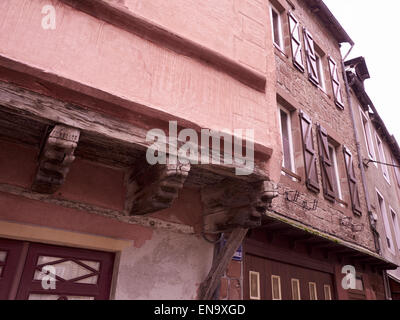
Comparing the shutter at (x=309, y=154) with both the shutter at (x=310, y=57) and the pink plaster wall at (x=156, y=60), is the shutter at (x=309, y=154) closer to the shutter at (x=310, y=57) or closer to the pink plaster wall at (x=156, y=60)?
the shutter at (x=310, y=57)

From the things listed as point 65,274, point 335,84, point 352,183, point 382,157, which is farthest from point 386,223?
point 65,274

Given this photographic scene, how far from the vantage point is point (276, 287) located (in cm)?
495

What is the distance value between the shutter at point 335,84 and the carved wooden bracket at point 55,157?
744 centimetres

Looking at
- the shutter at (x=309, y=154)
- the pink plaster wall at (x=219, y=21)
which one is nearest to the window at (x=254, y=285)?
the shutter at (x=309, y=154)

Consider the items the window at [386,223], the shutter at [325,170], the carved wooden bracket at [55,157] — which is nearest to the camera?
→ the carved wooden bracket at [55,157]

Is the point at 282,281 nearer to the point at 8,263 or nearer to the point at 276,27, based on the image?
the point at 8,263

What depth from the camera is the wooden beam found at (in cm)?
367

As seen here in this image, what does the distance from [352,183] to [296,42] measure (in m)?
3.40

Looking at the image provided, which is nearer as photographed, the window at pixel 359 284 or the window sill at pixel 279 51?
the window sill at pixel 279 51

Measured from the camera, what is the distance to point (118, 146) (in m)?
3.00

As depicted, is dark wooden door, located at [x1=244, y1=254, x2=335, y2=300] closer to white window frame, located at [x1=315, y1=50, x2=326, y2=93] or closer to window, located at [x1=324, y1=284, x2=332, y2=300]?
window, located at [x1=324, y1=284, x2=332, y2=300]

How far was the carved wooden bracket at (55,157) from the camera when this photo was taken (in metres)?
2.39

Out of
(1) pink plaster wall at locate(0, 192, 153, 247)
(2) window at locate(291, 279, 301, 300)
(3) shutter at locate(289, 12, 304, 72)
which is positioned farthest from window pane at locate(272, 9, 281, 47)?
(1) pink plaster wall at locate(0, 192, 153, 247)

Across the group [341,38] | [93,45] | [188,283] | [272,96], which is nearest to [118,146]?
[93,45]
